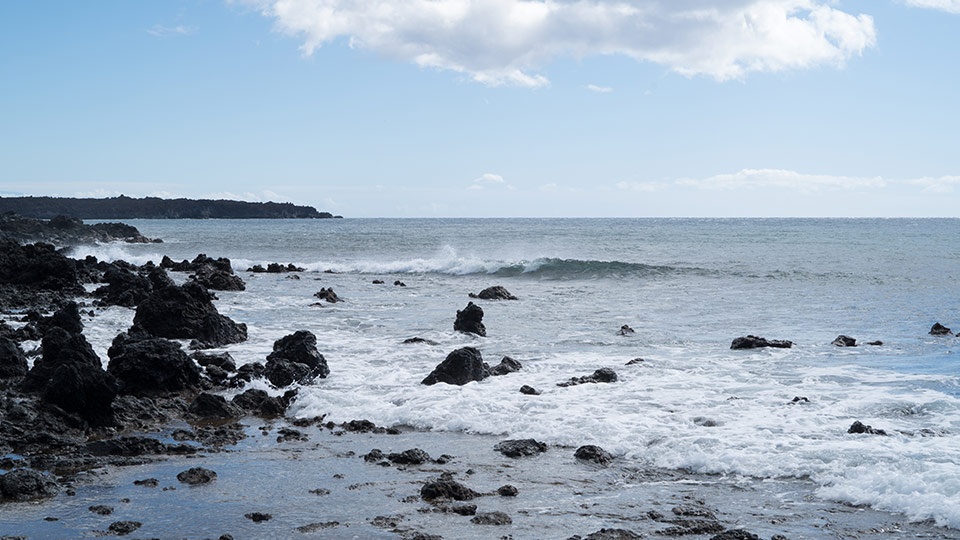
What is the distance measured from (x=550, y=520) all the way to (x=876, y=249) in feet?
192

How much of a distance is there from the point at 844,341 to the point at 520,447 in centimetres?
1082

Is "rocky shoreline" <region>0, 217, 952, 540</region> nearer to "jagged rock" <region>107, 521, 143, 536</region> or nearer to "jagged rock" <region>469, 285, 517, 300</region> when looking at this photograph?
"jagged rock" <region>107, 521, 143, 536</region>

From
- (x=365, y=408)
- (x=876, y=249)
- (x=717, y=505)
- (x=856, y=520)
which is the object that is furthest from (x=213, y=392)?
(x=876, y=249)

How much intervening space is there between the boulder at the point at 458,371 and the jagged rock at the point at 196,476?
5.35 meters

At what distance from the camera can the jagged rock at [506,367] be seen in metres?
14.6

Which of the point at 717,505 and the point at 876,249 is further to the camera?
the point at 876,249

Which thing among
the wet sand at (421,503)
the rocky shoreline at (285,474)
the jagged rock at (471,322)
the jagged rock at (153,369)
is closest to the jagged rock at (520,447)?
the rocky shoreline at (285,474)

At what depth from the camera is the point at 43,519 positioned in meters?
7.32

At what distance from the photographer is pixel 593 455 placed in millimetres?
9656

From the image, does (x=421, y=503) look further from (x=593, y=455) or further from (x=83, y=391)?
(x=83, y=391)

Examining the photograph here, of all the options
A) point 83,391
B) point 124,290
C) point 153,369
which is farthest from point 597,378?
point 124,290

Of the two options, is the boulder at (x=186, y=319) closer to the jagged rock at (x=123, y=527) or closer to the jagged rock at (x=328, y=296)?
the jagged rock at (x=328, y=296)

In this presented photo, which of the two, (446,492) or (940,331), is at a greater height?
(940,331)

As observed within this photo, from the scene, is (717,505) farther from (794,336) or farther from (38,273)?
(38,273)
